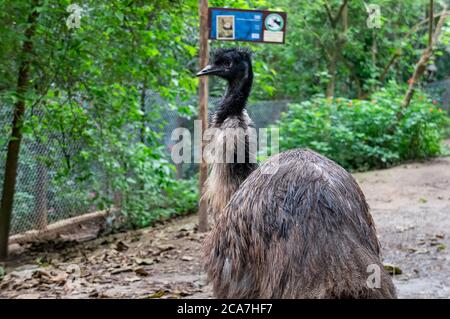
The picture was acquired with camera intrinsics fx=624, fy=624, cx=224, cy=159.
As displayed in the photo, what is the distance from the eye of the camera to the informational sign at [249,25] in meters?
5.75

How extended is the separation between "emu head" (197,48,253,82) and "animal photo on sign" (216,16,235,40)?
55.0 inches

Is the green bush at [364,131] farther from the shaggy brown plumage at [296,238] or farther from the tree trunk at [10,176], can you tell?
the shaggy brown plumage at [296,238]

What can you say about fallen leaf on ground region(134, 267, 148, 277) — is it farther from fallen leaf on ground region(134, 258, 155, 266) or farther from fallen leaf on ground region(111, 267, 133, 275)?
fallen leaf on ground region(134, 258, 155, 266)

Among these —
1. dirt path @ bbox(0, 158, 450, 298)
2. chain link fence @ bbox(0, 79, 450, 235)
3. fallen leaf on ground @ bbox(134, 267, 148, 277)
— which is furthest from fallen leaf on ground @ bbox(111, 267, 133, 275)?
chain link fence @ bbox(0, 79, 450, 235)

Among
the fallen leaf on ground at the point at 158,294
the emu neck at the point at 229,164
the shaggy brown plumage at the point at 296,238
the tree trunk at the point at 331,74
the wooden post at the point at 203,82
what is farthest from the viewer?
the tree trunk at the point at 331,74

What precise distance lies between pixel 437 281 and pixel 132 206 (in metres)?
4.25

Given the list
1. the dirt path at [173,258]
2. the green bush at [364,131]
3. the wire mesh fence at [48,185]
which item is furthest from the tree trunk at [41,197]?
the green bush at [364,131]

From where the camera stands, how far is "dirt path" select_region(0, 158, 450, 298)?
477 centimetres

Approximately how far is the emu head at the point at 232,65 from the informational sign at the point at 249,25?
4.40 ft

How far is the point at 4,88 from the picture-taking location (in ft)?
19.3

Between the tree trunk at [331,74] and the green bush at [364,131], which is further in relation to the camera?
the tree trunk at [331,74]

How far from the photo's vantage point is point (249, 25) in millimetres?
5750
